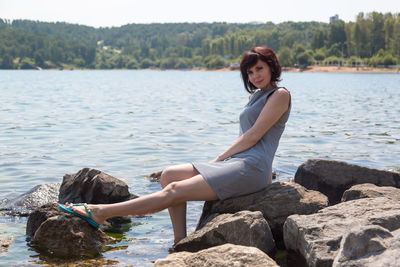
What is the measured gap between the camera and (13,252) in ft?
21.0

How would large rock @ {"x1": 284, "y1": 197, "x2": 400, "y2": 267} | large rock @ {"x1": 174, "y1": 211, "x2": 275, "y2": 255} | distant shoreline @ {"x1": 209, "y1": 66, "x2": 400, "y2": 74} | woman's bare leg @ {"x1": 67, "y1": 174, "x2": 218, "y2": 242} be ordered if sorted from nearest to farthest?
large rock @ {"x1": 284, "y1": 197, "x2": 400, "y2": 267}
large rock @ {"x1": 174, "y1": 211, "x2": 275, "y2": 255}
woman's bare leg @ {"x1": 67, "y1": 174, "x2": 218, "y2": 242}
distant shoreline @ {"x1": 209, "y1": 66, "x2": 400, "y2": 74}

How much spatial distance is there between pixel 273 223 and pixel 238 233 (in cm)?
80

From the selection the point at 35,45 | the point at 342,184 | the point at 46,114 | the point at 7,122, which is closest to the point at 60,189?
the point at 342,184

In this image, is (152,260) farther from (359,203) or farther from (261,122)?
(359,203)

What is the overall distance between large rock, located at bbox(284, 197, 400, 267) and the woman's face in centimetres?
176

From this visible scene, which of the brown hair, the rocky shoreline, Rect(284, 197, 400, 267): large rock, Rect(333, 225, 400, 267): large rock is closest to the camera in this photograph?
Rect(333, 225, 400, 267): large rock

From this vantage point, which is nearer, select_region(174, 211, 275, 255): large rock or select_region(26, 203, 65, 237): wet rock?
select_region(174, 211, 275, 255): large rock

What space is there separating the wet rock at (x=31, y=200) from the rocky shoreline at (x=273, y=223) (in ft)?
0.05

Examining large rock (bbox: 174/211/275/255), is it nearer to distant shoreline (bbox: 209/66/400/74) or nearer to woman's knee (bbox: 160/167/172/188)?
woman's knee (bbox: 160/167/172/188)

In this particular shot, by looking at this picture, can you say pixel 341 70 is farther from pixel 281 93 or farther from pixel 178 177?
pixel 178 177

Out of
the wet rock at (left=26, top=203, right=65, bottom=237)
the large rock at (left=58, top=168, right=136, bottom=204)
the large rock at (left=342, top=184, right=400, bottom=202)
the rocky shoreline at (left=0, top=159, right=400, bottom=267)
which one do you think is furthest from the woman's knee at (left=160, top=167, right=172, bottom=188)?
the large rock at (left=342, top=184, right=400, bottom=202)

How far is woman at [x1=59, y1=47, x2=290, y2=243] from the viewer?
587 cm

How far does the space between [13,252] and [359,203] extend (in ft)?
13.6

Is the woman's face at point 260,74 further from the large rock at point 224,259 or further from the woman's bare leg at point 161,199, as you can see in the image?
the large rock at point 224,259
